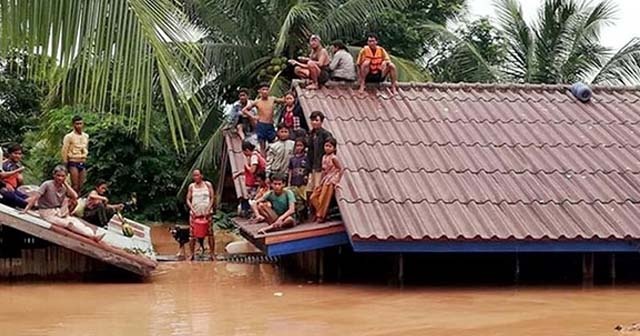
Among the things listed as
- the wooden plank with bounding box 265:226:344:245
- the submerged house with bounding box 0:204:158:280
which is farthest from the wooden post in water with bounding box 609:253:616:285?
the submerged house with bounding box 0:204:158:280

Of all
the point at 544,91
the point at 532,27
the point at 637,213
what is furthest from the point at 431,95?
the point at 532,27

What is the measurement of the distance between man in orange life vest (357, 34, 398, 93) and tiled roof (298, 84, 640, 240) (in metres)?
0.32

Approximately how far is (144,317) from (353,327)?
2.23m

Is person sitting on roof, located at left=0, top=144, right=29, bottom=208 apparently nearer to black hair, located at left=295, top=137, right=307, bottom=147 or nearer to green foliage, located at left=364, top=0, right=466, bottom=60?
black hair, located at left=295, top=137, right=307, bottom=147

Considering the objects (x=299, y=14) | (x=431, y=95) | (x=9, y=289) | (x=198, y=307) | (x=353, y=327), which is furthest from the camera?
(x=299, y=14)

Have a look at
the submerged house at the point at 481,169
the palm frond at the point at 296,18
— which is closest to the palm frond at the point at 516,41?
the palm frond at the point at 296,18

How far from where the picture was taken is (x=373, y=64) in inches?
557

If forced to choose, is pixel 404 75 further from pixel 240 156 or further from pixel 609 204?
pixel 609 204

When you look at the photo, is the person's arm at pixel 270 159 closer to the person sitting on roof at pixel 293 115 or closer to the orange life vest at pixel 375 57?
the person sitting on roof at pixel 293 115

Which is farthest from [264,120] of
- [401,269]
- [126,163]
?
[126,163]

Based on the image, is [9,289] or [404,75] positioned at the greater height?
[404,75]

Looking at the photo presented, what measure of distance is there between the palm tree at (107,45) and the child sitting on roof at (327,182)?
653 centimetres

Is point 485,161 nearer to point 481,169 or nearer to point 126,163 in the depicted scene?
point 481,169

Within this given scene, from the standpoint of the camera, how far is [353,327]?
334 inches
